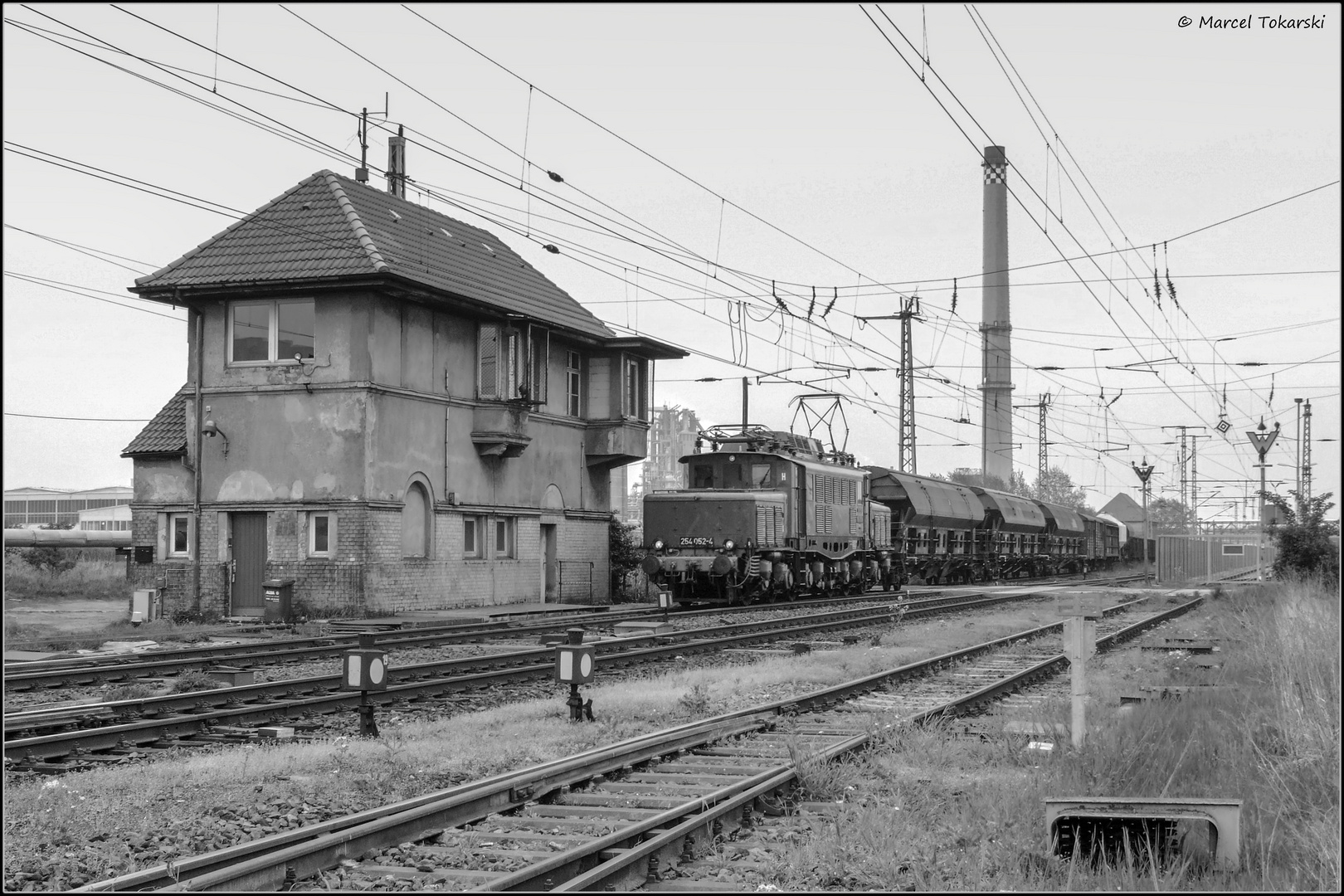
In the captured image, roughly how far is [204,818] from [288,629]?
16.1m

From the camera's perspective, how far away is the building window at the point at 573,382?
1359 inches

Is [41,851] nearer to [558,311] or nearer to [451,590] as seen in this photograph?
[451,590]

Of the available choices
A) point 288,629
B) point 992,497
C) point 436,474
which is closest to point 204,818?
point 288,629

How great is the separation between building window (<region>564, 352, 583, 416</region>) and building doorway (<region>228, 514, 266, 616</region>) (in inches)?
364

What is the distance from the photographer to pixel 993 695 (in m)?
15.1

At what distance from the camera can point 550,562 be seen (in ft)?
110

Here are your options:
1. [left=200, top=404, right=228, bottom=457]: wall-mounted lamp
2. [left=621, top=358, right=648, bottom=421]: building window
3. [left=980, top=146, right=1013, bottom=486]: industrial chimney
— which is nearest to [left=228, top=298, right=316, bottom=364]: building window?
[left=200, top=404, right=228, bottom=457]: wall-mounted lamp

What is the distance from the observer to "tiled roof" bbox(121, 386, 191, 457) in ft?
94.4

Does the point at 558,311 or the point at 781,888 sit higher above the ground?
the point at 558,311

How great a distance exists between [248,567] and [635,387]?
12.3 meters

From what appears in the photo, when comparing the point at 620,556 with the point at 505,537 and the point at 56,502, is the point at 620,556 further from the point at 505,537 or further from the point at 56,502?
the point at 56,502

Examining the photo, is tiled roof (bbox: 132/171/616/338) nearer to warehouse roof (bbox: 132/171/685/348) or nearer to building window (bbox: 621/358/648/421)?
warehouse roof (bbox: 132/171/685/348)

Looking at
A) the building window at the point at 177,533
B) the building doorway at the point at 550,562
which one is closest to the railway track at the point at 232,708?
the building doorway at the point at 550,562

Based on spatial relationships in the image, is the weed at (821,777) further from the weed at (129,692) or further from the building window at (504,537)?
the building window at (504,537)
